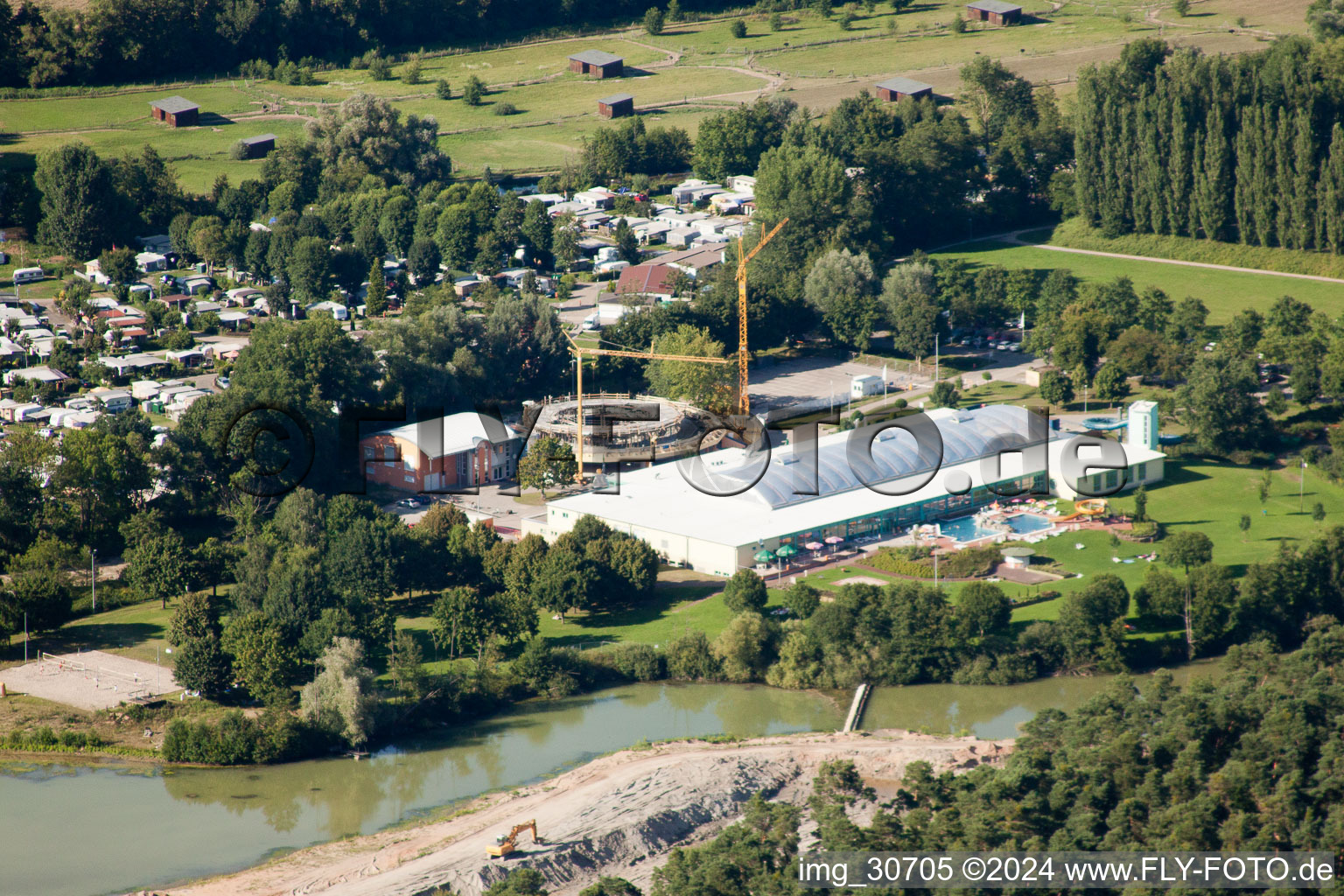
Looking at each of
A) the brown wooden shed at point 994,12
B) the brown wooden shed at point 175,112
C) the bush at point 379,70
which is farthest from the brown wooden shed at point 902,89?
the brown wooden shed at point 175,112

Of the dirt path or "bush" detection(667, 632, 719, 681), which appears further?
"bush" detection(667, 632, 719, 681)

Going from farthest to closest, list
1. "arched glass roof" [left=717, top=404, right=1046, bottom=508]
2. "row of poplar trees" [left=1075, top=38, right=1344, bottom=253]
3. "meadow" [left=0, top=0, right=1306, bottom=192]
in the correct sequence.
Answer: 1. "meadow" [left=0, top=0, right=1306, bottom=192]
2. "row of poplar trees" [left=1075, top=38, right=1344, bottom=253]
3. "arched glass roof" [left=717, top=404, right=1046, bottom=508]

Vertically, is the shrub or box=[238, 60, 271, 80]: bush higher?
box=[238, 60, 271, 80]: bush

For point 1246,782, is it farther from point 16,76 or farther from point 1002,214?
point 16,76

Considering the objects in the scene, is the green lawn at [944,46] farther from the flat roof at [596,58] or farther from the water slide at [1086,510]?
the water slide at [1086,510]

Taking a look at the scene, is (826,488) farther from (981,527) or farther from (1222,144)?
(1222,144)

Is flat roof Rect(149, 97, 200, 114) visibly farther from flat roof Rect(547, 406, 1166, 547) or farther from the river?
the river

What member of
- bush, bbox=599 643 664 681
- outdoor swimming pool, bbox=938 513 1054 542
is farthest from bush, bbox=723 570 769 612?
outdoor swimming pool, bbox=938 513 1054 542

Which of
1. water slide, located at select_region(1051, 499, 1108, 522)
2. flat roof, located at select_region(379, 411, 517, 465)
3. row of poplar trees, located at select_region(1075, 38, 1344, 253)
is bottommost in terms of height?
water slide, located at select_region(1051, 499, 1108, 522)
